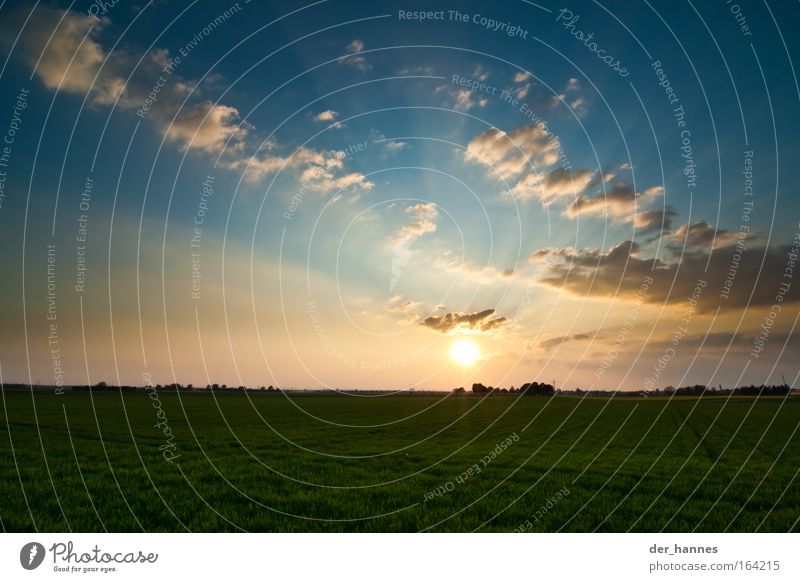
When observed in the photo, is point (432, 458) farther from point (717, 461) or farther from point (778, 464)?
point (778, 464)

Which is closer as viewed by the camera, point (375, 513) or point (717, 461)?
point (375, 513)

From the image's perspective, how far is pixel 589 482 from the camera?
19594 millimetres
